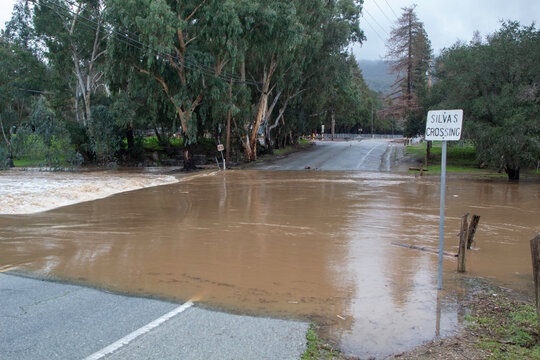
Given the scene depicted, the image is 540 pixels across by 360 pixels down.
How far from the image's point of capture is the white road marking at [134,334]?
4586 millimetres

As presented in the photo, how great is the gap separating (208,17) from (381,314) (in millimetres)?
29521

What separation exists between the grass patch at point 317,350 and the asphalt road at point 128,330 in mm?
82

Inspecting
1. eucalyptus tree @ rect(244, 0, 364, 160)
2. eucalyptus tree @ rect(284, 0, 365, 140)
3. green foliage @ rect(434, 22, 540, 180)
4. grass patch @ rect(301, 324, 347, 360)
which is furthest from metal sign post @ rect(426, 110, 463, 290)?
eucalyptus tree @ rect(284, 0, 365, 140)

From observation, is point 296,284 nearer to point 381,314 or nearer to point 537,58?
point 381,314

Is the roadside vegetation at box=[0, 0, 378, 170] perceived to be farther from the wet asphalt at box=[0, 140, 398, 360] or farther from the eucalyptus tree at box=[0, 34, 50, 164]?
the wet asphalt at box=[0, 140, 398, 360]

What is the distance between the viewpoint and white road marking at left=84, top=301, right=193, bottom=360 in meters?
4.59

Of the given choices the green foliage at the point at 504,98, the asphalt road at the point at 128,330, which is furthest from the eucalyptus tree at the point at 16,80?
the asphalt road at the point at 128,330

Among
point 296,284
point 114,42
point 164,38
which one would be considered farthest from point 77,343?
point 114,42

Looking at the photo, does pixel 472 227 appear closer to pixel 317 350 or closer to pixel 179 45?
pixel 317 350

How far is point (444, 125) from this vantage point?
690 centimetres

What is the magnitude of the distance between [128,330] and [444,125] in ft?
17.0

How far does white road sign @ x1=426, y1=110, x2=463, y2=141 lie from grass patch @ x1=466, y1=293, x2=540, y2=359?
7.84 ft

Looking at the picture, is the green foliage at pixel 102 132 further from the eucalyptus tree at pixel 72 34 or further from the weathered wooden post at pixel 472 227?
the weathered wooden post at pixel 472 227

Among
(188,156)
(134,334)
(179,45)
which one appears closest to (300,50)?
(179,45)
